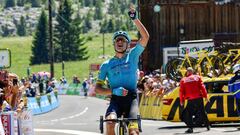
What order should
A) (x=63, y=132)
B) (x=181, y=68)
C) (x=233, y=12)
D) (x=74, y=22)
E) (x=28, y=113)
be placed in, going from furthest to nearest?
(x=74, y=22)
(x=233, y=12)
(x=181, y=68)
(x=63, y=132)
(x=28, y=113)

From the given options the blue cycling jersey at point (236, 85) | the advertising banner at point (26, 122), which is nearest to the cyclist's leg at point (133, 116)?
the advertising banner at point (26, 122)

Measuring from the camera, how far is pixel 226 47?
2758cm

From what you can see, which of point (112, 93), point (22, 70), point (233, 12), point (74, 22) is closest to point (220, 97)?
point (112, 93)

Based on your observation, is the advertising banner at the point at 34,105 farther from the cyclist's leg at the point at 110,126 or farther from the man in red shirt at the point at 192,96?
the cyclist's leg at the point at 110,126

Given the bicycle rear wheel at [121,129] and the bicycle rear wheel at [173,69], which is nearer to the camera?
the bicycle rear wheel at [121,129]

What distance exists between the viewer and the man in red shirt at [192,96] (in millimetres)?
19359

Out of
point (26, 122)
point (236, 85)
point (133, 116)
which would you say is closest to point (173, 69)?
point (236, 85)

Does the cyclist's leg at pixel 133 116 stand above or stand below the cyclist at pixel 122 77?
below

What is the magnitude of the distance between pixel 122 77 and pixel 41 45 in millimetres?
149147

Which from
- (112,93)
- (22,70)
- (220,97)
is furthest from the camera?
(22,70)

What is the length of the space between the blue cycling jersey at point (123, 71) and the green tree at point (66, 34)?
146 metres

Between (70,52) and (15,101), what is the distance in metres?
149

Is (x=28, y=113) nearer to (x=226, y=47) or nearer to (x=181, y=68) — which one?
(x=181, y=68)

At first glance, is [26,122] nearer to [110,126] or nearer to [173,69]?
[110,126]
